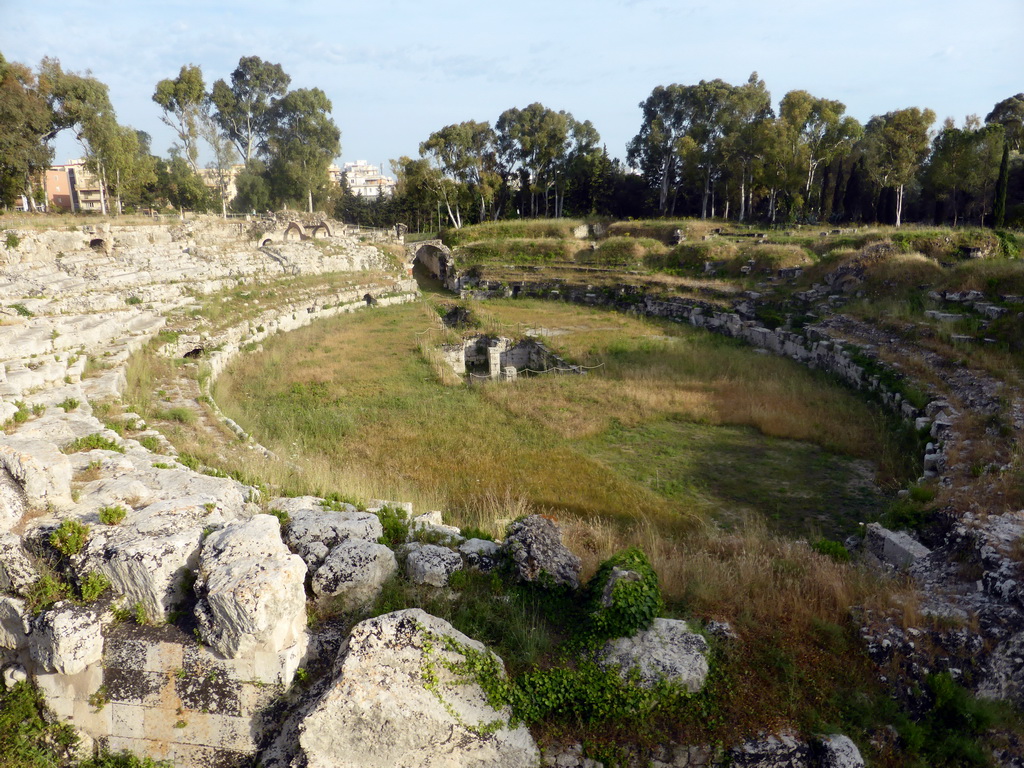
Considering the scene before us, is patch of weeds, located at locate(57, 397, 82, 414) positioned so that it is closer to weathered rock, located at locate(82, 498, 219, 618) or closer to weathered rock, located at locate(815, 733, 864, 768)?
weathered rock, located at locate(82, 498, 219, 618)

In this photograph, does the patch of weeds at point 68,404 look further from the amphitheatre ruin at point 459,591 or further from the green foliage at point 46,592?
the green foliage at point 46,592

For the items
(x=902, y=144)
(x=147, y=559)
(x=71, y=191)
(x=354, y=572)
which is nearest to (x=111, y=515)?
(x=147, y=559)

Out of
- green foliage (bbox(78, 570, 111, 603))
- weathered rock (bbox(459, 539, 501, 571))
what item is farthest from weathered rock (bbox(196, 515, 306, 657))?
weathered rock (bbox(459, 539, 501, 571))

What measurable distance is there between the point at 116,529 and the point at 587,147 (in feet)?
169

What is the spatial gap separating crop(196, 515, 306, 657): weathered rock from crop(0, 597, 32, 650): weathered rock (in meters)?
1.41

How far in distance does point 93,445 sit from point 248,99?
180 ft

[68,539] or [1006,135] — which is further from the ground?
[1006,135]

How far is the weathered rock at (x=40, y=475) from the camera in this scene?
540 cm

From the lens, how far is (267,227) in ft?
128

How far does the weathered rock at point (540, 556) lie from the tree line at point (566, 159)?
31.1m

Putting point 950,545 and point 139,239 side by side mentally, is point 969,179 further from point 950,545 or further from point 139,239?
point 139,239

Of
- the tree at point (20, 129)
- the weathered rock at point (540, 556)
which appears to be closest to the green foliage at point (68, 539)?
the weathered rock at point (540, 556)

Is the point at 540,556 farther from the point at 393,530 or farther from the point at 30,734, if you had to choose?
the point at 30,734

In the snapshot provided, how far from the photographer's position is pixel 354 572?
488 centimetres
